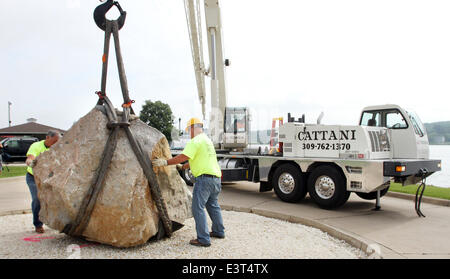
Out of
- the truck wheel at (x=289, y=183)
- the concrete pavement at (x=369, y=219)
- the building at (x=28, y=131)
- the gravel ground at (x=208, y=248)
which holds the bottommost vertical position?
the concrete pavement at (x=369, y=219)

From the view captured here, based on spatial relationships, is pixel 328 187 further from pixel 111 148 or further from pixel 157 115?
pixel 157 115

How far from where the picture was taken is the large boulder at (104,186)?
4754 millimetres

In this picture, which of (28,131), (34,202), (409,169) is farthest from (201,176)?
(28,131)

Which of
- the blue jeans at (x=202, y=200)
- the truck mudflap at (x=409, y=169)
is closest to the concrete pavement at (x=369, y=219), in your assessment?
the truck mudflap at (x=409, y=169)

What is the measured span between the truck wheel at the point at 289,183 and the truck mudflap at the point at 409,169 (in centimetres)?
222

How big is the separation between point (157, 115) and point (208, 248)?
50.0m

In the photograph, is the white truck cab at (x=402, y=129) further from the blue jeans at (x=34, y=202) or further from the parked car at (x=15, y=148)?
the parked car at (x=15, y=148)

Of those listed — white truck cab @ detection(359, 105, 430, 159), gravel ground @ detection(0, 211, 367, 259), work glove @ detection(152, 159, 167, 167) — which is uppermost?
white truck cab @ detection(359, 105, 430, 159)

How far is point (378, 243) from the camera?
218 inches

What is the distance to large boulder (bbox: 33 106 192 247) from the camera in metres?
4.75

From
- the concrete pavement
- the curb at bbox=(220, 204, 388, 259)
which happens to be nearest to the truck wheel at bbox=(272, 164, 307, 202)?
the concrete pavement

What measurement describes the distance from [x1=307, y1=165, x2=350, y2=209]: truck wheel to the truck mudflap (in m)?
1.08

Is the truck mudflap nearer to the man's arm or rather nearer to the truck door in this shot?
the truck door

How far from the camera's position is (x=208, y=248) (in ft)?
16.8
